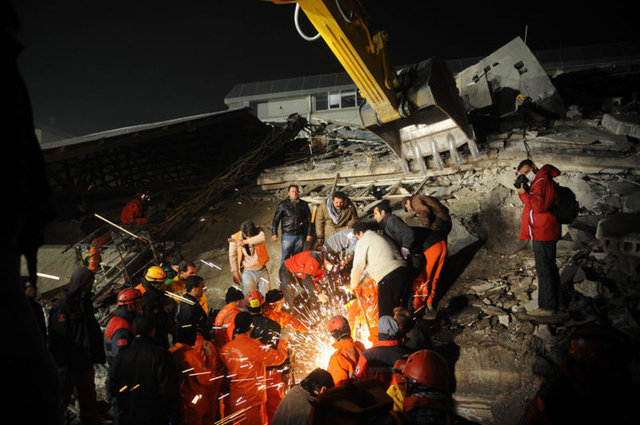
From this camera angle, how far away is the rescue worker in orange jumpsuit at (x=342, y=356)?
11.0 feet

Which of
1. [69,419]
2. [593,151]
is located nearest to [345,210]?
[593,151]

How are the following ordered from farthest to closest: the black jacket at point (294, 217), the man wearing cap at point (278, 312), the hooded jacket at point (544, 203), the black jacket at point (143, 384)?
the black jacket at point (294, 217) < the man wearing cap at point (278, 312) < the hooded jacket at point (544, 203) < the black jacket at point (143, 384)

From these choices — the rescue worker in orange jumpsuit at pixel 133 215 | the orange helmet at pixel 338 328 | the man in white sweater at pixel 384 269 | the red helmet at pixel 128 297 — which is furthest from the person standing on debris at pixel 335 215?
the rescue worker in orange jumpsuit at pixel 133 215

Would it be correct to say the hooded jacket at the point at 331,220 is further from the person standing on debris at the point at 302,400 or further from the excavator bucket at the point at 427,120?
the person standing on debris at the point at 302,400

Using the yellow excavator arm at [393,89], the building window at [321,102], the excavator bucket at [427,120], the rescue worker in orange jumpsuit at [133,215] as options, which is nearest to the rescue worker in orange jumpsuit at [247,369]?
the yellow excavator arm at [393,89]

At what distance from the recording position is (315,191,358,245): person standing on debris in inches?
254

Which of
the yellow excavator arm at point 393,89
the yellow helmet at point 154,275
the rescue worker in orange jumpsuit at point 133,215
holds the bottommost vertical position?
the yellow helmet at point 154,275

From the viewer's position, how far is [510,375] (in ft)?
11.7

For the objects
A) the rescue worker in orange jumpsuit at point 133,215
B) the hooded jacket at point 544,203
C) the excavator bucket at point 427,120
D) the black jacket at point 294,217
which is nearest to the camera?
the hooded jacket at point 544,203

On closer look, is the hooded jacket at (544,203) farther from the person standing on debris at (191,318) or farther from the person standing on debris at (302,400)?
the person standing on debris at (191,318)

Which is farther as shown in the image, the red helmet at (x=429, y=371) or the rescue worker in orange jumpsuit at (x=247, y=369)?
the rescue worker in orange jumpsuit at (x=247, y=369)

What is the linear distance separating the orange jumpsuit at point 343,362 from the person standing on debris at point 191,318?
1.90 m

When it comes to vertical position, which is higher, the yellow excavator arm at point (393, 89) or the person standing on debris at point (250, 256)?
the yellow excavator arm at point (393, 89)

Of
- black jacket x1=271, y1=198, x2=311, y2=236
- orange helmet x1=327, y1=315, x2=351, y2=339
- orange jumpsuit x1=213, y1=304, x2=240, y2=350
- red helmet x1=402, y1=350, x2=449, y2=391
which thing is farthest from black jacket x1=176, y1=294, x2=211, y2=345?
red helmet x1=402, y1=350, x2=449, y2=391
